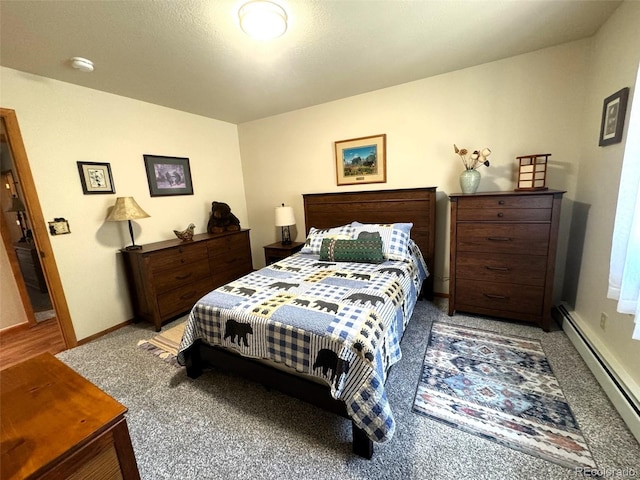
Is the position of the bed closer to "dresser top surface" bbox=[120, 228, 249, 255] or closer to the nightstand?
the nightstand

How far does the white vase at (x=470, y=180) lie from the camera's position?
95.5 inches

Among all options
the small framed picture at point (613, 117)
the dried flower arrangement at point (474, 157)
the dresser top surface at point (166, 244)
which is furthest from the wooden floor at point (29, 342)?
the small framed picture at point (613, 117)

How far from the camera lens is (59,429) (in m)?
0.74

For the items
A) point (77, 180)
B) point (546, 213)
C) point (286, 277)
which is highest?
point (77, 180)

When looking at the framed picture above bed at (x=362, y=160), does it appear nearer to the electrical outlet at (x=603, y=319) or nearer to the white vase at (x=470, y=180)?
the white vase at (x=470, y=180)

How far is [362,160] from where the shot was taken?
126 inches

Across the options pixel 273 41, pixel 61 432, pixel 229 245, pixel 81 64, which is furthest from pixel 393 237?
pixel 81 64

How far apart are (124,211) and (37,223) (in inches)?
23.9

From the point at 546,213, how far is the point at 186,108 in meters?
3.91

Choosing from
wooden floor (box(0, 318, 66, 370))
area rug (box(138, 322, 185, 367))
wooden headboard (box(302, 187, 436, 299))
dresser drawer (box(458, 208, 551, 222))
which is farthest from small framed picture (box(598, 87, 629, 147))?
wooden floor (box(0, 318, 66, 370))

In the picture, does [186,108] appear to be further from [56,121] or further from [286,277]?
[286,277]

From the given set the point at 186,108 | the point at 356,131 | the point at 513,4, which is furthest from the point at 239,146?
the point at 513,4

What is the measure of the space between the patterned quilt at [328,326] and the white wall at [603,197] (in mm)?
1201

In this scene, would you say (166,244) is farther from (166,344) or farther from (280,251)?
(280,251)
